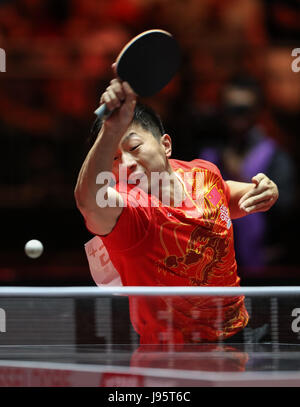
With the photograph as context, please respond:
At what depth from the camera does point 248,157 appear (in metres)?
3.21

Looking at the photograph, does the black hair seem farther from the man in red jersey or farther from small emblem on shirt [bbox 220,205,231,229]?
small emblem on shirt [bbox 220,205,231,229]

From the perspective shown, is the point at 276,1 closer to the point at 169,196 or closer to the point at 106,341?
the point at 169,196

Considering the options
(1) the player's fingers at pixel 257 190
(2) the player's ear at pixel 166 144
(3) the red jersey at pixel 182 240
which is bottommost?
(3) the red jersey at pixel 182 240

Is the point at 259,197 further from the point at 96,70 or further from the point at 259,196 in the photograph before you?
the point at 96,70

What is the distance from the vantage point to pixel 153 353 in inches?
59.4

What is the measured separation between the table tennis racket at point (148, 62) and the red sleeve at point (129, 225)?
268 millimetres

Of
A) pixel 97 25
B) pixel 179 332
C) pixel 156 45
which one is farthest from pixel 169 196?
pixel 97 25

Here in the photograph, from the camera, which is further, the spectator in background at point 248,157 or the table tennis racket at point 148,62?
the spectator in background at point 248,157

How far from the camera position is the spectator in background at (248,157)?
3191mm

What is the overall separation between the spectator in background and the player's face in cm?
115

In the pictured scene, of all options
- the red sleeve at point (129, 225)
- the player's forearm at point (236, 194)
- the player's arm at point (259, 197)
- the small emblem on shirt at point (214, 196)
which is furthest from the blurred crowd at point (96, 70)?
the red sleeve at point (129, 225)

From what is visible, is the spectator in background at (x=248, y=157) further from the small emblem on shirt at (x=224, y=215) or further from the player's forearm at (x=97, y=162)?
the player's forearm at (x=97, y=162)

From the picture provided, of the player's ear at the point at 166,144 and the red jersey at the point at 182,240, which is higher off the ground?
the player's ear at the point at 166,144

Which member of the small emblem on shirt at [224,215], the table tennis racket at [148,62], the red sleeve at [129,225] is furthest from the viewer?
the small emblem on shirt at [224,215]
